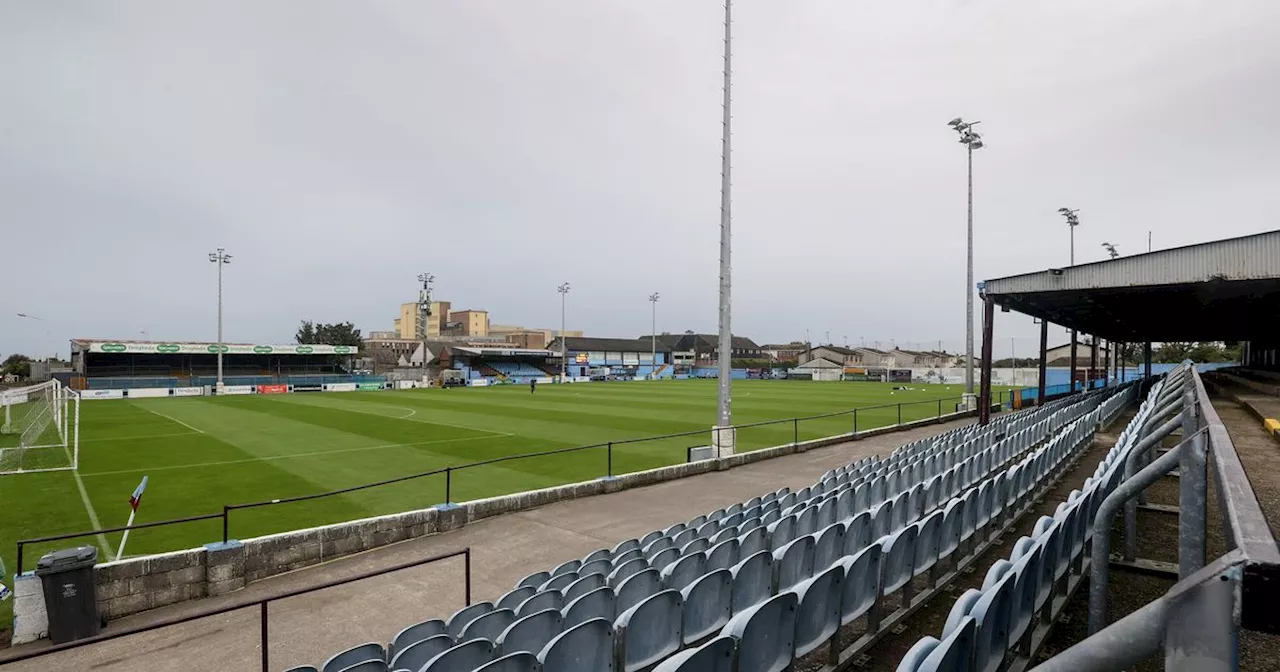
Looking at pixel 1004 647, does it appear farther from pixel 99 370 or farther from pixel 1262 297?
pixel 99 370

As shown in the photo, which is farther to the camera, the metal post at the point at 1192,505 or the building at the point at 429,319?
the building at the point at 429,319

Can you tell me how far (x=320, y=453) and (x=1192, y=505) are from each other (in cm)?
2118

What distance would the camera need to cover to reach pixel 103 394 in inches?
1813

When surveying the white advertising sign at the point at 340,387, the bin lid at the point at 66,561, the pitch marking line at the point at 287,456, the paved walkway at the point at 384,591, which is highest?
the bin lid at the point at 66,561

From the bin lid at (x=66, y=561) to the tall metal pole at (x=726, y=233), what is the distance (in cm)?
1106

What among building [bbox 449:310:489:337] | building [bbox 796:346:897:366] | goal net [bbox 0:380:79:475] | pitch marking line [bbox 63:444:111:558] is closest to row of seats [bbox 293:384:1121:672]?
pitch marking line [bbox 63:444:111:558]

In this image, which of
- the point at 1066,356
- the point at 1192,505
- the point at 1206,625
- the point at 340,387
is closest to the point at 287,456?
the point at 1192,505

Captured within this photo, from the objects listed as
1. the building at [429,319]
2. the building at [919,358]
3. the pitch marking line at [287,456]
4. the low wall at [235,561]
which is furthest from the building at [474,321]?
the low wall at [235,561]

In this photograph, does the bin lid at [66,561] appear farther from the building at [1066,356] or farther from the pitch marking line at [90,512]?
the building at [1066,356]

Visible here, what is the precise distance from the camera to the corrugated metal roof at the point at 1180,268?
12.4 m

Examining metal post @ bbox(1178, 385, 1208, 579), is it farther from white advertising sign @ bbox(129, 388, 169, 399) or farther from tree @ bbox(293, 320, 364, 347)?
tree @ bbox(293, 320, 364, 347)

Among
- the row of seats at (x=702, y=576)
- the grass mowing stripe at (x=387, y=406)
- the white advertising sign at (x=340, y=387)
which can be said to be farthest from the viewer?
the white advertising sign at (x=340, y=387)

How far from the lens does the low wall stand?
689cm

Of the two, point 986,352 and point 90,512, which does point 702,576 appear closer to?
point 90,512
